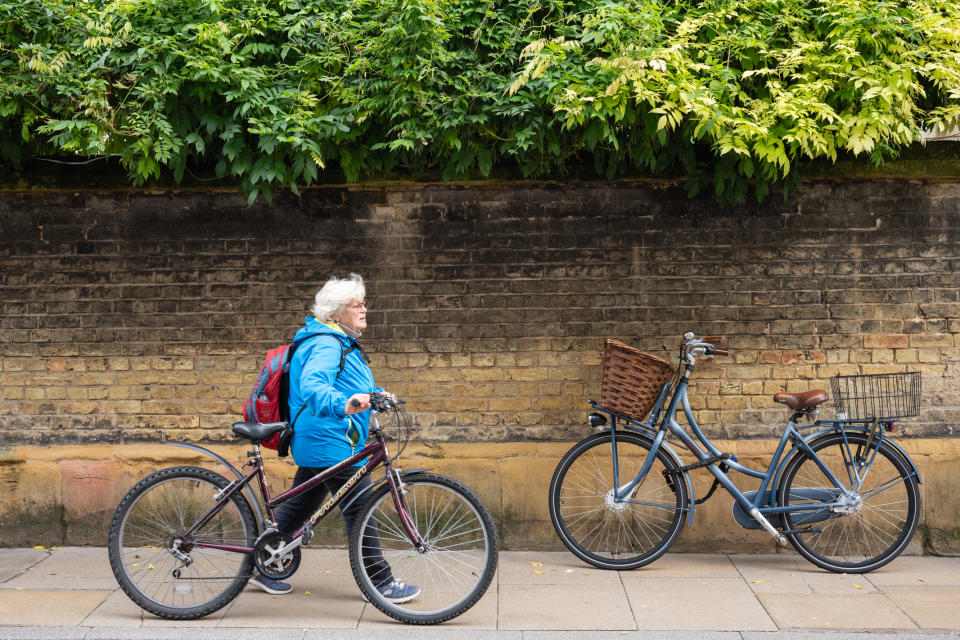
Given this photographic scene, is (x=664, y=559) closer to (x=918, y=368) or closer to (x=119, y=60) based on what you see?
(x=918, y=368)

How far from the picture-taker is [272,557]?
438 centimetres

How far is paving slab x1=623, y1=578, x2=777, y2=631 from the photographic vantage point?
14.1 feet

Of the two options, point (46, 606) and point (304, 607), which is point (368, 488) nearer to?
point (304, 607)

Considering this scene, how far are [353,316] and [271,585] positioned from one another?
5.34 ft

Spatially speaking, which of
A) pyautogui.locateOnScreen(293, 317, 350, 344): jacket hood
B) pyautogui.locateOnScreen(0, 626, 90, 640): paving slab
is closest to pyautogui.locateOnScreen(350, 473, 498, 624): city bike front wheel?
pyautogui.locateOnScreen(293, 317, 350, 344): jacket hood

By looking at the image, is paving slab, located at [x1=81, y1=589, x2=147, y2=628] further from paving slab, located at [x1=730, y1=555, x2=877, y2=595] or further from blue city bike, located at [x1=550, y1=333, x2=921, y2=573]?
paving slab, located at [x1=730, y1=555, x2=877, y2=595]

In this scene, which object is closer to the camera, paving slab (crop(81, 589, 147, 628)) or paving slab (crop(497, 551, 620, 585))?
paving slab (crop(81, 589, 147, 628))

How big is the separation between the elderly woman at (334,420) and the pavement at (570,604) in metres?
0.44

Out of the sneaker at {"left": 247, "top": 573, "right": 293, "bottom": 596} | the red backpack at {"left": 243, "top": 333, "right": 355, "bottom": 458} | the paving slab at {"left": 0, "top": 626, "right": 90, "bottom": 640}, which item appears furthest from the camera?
the sneaker at {"left": 247, "top": 573, "right": 293, "bottom": 596}

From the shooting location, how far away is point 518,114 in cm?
503

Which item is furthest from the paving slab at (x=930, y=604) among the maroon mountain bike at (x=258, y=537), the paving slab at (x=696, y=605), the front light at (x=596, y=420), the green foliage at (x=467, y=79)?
the green foliage at (x=467, y=79)

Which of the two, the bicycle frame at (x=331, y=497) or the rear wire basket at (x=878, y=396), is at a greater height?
the rear wire basket at (x=878, y=396)

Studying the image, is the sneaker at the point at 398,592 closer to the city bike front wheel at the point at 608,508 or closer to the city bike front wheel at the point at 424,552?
the city bike front wheel at the point at 424,552

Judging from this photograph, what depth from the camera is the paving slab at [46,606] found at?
4.36 metres
